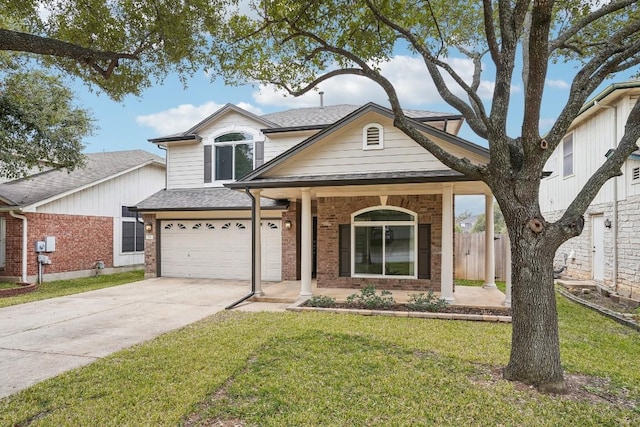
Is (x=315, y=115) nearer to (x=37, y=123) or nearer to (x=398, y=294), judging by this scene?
(x=398, y=294)

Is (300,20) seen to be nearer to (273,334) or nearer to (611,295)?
(273,334)

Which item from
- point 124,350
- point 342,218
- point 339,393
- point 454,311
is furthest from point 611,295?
point 124,350

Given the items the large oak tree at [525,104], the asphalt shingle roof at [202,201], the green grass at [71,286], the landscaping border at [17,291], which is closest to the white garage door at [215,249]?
the asphalt shingle roof at [202,201]

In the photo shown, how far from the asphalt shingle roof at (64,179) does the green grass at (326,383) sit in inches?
424

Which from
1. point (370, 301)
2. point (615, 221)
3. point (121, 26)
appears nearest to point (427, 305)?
point (370, 301)

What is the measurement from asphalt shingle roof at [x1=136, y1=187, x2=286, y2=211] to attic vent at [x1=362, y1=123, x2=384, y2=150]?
4327 millimetres

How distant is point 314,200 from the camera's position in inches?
511

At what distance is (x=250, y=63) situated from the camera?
700cm

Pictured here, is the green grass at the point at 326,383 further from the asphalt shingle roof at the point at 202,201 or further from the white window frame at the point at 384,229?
the asphalt shingle roof at the point at 202,201

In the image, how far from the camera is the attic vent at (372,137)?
9.23 metres

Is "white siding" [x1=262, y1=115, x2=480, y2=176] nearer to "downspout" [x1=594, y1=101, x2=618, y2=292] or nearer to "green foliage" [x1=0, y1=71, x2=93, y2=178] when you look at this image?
"downspout" [x1=594, y1=101, x2=618, y2=292]

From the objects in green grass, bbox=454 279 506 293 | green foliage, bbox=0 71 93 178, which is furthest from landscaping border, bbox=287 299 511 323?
green foliage, bbox=0 71 93 178

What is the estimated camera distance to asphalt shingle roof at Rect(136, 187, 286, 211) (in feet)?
42.7

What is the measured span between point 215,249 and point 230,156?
3.60 metres
